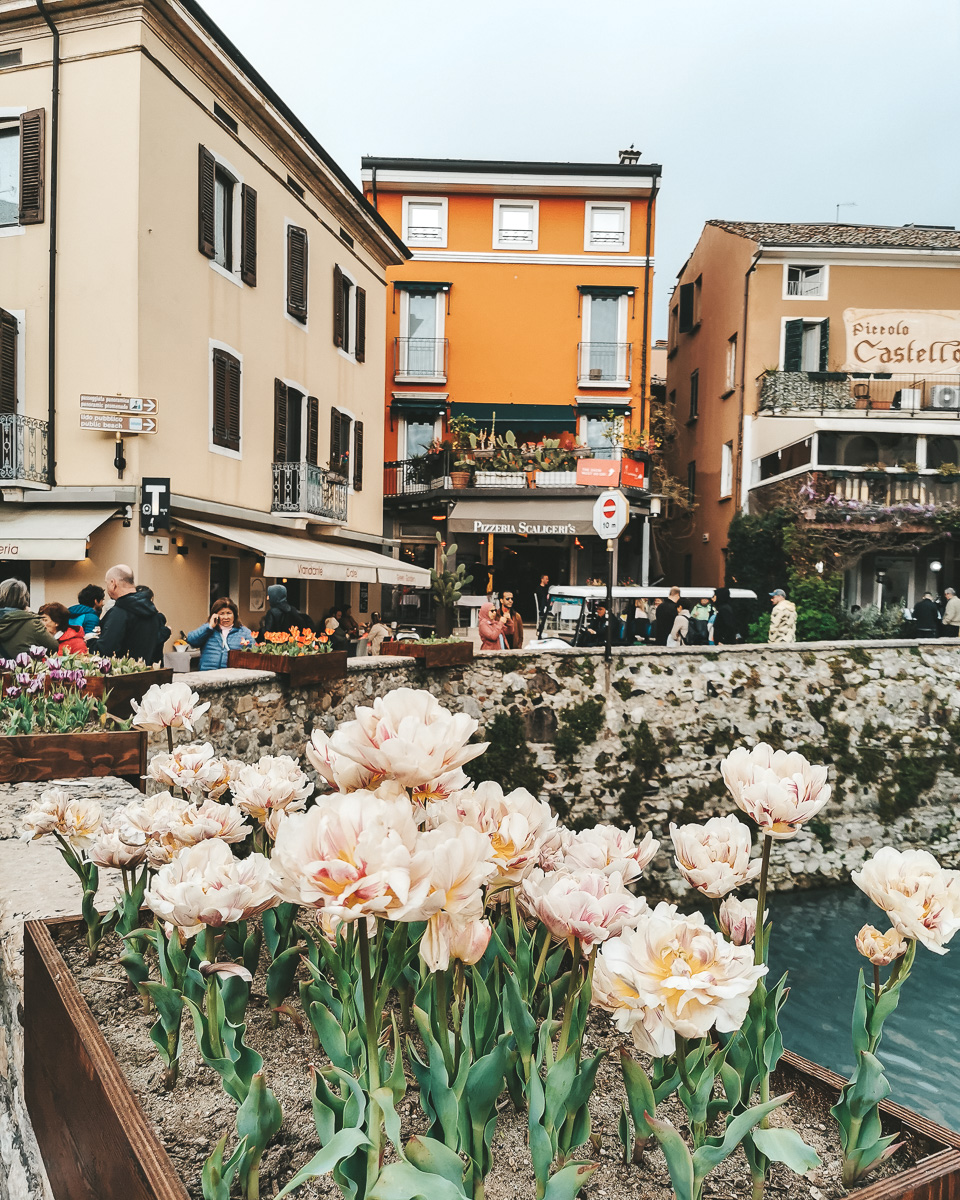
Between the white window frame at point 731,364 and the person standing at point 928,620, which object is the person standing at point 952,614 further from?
the white window frame at point 731,364

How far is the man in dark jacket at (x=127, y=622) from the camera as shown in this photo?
538cm

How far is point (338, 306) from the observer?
1642 centimetres

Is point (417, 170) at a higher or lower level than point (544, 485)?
Answer: higher

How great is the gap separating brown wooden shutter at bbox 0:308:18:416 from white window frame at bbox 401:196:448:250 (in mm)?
12719

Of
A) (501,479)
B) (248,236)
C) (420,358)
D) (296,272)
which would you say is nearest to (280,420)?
(296,272)

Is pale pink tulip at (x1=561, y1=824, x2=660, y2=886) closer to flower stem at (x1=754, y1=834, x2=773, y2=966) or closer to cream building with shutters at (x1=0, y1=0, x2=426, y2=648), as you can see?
flower stem at (x1=754, y1=834, x2=773, y2=966)

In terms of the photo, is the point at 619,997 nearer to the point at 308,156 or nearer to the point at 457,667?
the point at 457,667

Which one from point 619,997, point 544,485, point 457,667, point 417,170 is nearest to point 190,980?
point 619,997

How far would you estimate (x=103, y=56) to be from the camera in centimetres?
1024

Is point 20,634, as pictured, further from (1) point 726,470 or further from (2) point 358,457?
(1) point 726,470

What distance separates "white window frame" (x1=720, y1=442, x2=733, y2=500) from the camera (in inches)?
808

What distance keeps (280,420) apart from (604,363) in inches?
405

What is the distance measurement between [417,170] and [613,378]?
24.6 ft

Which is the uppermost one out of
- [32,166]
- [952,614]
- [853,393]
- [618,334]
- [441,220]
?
[441,220]
